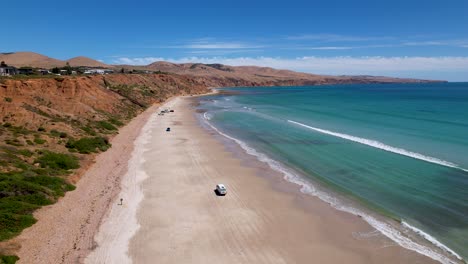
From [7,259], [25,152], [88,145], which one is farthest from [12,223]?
[88,145]

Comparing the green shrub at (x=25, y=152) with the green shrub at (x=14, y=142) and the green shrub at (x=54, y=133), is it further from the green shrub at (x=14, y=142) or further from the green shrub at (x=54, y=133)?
the green shrub at (x=54, y=133)

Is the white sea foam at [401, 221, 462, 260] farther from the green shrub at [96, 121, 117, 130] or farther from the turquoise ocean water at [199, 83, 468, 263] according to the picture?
the green shrub at [96, 121, 117, 130]

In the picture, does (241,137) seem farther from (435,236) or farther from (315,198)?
(435,236)

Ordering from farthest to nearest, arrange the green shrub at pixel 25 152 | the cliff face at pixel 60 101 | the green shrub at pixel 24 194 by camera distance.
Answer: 1. the cliff face at pixel 60 101
2. the green shrub at pixel 25 152
3. the green shrub at pixel 24 194

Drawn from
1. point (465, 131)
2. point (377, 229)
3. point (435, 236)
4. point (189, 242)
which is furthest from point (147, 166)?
point (465, 131)

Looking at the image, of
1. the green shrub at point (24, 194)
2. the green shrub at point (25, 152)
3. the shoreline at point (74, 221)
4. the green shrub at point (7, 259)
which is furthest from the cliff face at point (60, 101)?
the green shrub at point (7, 259)

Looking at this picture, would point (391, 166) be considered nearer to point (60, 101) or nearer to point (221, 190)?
point (221, 190)

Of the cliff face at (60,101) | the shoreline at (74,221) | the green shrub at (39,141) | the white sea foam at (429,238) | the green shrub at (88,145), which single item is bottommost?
the white sea foam at (429,238)
